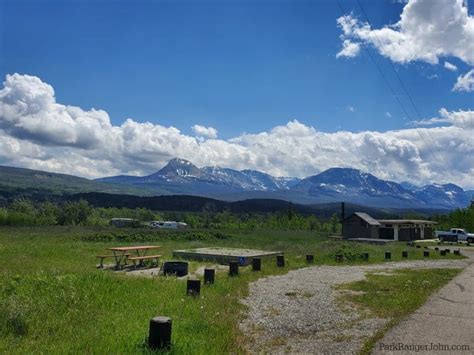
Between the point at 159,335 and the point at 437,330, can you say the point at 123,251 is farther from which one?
the point at 437,330

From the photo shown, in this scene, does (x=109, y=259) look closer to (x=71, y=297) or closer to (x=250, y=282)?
(x=250, y=282)

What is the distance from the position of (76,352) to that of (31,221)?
7035 cm

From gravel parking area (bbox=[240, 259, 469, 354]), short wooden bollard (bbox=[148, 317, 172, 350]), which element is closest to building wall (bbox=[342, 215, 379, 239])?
gravel parking area (bbox=[240, 259, 469, 354])

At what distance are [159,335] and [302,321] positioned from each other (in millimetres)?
4118

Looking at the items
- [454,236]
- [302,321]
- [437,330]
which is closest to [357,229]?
[454,236]

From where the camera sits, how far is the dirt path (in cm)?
762

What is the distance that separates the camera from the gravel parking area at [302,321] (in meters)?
8.09

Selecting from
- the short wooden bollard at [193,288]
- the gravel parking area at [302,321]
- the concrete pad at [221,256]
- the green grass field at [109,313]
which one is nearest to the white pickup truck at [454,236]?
the concrete pad at [221,256]

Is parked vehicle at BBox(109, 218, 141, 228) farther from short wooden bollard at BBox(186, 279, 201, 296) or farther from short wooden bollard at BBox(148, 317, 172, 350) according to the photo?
short wooden bollard at BBox(148, 317, 172, 350)

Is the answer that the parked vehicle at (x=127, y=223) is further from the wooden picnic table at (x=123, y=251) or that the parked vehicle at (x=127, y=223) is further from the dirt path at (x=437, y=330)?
the dirt path at (x=437, y=330)

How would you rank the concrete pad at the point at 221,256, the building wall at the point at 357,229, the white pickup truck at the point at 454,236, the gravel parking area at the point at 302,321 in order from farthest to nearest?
the building wall at the point at 357,229 < the white pickup truck at the point at 454,236 < the concrete pad at the point at 221,256 < the gravel parking area at the point at 302,321

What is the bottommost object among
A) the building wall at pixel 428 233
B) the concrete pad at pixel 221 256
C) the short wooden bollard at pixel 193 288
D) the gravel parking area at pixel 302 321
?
the building wall at pixel 428 233

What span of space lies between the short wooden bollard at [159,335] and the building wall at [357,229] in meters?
57.1

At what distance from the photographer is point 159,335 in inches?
281
